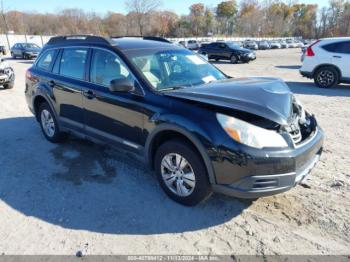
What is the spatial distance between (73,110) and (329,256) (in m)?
3.83

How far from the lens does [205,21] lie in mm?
104562

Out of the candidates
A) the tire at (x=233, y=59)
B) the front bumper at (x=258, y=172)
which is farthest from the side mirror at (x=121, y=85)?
the tire at (x=233, y=59)

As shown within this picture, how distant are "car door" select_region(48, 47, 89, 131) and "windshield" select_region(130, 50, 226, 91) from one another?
3.40ft

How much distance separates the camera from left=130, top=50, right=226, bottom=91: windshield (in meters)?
3.93

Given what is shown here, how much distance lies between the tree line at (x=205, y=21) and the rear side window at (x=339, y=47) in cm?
5558

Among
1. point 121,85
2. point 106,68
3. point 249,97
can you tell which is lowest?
point 249,97

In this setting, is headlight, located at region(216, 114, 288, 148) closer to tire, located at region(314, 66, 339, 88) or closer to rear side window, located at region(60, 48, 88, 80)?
rear side window, located at region(60, 48, 88, 80)

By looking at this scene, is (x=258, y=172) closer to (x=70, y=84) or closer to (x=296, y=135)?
(x=296, y=135)

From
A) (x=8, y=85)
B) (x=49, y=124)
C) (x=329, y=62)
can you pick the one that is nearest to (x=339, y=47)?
(x=329, y=62)

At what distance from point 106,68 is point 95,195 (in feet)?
5.39

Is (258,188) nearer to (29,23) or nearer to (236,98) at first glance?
(236,98)

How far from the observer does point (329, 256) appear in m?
2.81

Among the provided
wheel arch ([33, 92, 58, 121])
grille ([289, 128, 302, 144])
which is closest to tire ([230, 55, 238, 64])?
wheel arch ([33, 92, 58, 121])

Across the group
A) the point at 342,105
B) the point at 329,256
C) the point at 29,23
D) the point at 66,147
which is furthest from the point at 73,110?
the point at 29,23
